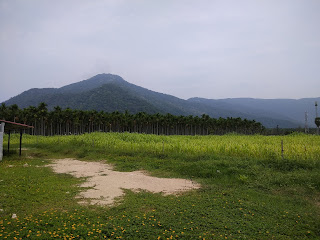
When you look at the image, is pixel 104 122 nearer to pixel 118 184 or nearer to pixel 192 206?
pixel 118 184

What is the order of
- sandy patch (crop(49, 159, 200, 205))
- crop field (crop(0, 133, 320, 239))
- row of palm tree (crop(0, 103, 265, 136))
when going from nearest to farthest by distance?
crop field (crop(0, 133, 320, 239)) → sandy patch (crop(49, 159, 200, 205)) → row of palm tree (crop(0, 103, 265, 136))

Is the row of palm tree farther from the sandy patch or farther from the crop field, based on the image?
the crop field

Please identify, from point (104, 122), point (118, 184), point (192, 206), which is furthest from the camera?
point (104, 122)

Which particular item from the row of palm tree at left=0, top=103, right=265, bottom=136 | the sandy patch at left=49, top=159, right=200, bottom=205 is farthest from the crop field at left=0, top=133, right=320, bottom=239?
the row of palm tree at left=0, top=103, right=265, bottom=136

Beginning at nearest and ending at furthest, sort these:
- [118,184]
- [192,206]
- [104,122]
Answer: [192,206]
[118,184]
[104,122]

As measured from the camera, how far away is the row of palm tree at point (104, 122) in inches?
2437

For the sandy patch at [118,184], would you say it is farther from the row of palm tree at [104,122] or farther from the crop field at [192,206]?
the row of palm tree at [104,122]

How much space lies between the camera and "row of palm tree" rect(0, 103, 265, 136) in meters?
61.9

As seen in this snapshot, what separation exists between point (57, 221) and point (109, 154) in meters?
14.7

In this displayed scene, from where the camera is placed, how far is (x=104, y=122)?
73.9m

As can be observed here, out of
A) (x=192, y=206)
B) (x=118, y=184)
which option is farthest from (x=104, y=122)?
(x=192, y=206)

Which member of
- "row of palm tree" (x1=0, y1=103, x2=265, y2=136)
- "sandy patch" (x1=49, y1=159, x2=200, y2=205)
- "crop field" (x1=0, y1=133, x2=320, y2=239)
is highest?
"row of palm tree" (x1=0, y1=103, x2=265, y2=136)

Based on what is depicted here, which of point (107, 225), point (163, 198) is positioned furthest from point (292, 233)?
point (107, 225)

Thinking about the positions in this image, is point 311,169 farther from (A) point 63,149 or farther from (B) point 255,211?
(A) point 63,149
